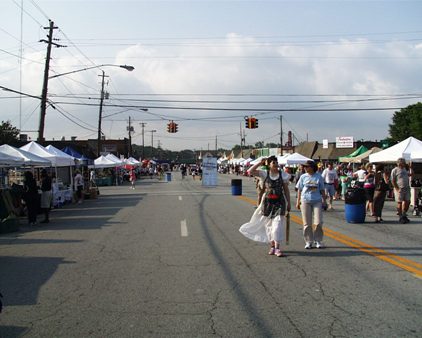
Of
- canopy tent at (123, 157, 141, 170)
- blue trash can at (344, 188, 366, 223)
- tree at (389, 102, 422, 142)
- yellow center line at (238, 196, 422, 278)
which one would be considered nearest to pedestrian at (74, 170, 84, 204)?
blue trash can at (344, 188, 366, 223)

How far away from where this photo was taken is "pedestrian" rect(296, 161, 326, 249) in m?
9.45

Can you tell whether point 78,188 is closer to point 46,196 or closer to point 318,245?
point 46,196

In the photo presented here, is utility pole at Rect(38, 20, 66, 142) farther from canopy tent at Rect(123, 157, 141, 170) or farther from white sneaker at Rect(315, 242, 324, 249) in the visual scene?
canopy tent at Rect(123, 157, 141, 170)

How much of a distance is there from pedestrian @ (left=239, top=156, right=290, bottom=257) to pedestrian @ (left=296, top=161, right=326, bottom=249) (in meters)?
0.69

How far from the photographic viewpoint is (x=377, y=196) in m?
14.1

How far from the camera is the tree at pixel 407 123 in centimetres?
6225

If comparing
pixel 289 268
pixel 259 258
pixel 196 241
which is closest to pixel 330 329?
pixel 289 268

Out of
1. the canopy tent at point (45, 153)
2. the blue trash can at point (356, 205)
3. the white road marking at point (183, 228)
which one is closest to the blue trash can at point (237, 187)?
the canopy tent at point (45, 153)

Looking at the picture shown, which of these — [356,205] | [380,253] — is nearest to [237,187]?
[356,205]

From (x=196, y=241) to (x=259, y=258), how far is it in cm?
238

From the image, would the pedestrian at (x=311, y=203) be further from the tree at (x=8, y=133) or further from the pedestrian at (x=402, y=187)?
the tree at (x=8, y=133)

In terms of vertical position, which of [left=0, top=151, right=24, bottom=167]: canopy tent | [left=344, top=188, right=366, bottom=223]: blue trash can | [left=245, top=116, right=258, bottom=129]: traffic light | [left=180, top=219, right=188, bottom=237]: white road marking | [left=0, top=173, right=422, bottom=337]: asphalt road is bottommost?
[left=0, top=173, right=422, bottom=337]: asphalt road

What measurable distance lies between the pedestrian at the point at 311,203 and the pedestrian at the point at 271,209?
0.69m

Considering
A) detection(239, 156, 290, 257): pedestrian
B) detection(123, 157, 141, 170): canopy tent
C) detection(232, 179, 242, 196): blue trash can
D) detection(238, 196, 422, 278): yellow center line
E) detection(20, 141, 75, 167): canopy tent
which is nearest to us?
detection(238, 196, 422, 278): yellow center line
